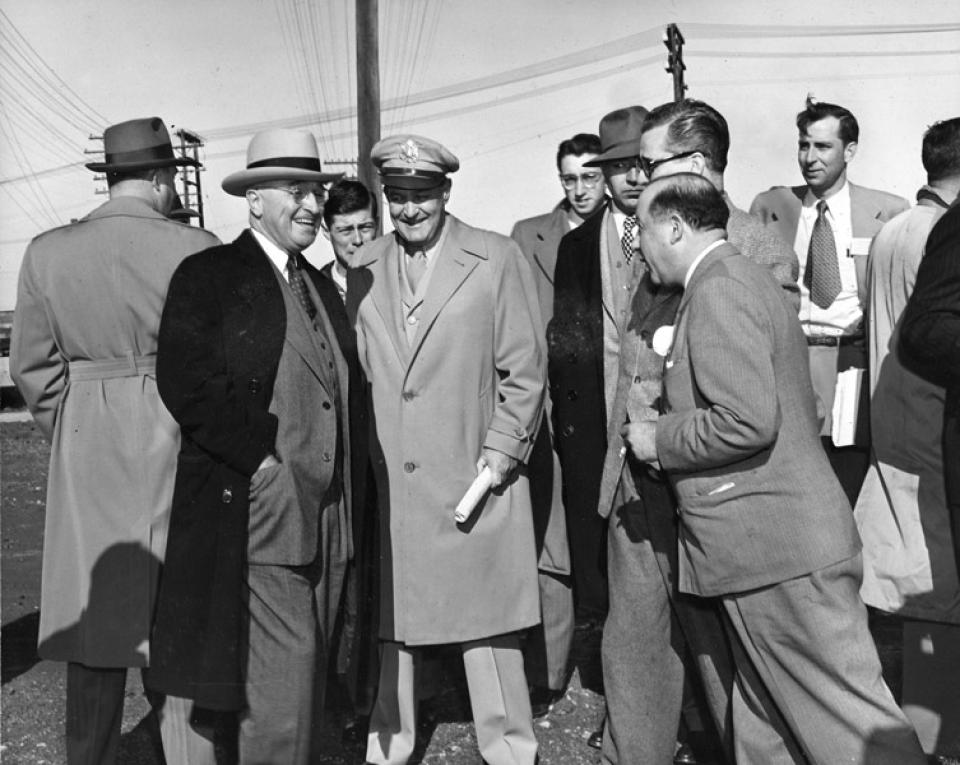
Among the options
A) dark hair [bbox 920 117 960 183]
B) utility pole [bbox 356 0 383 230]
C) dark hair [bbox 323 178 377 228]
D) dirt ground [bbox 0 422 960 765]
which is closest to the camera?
dark hair [bbox 920 117 960 183]

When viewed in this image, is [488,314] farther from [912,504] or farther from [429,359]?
[912,504]

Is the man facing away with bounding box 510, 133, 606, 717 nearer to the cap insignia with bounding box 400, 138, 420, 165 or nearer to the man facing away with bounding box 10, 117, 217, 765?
the cap insignia with bounding box 400, 138, 420, 165

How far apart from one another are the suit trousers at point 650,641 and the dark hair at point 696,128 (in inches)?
41.2

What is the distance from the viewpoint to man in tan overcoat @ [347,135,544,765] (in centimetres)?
399

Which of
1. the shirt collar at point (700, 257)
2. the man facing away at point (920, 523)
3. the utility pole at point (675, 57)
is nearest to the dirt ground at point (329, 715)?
the man facing away at point (920, 523)

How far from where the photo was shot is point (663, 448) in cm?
318

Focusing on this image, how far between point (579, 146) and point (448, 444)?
2.00 meters

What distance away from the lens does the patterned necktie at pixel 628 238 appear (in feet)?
14.6

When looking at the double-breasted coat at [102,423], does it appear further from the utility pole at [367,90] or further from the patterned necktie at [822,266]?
the utility pole at [367,90]

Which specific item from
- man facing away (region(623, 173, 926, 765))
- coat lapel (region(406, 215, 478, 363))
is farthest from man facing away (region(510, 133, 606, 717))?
man facing away (region(623, 173, 926, 765))

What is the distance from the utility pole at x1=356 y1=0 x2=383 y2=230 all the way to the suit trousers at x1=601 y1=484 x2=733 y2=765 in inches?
345

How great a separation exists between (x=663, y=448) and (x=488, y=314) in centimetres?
110

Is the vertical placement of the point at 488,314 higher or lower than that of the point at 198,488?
A: higher

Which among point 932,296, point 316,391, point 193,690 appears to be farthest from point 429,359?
point 932,296
